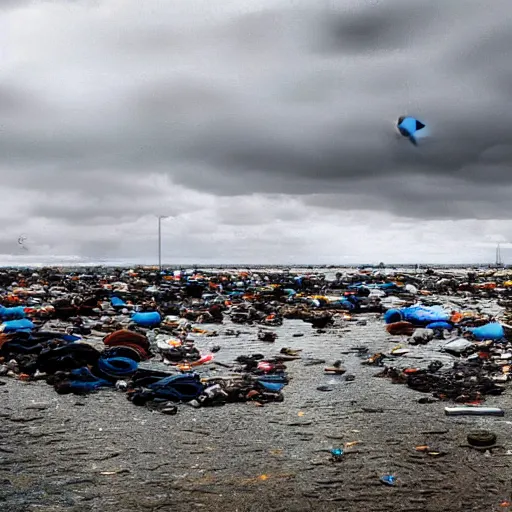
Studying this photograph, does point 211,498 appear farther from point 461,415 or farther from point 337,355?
point 337,355

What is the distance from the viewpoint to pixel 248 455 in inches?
196

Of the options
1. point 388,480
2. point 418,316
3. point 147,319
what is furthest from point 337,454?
point 147,319

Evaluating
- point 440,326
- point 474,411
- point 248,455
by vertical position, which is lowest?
point 248,455

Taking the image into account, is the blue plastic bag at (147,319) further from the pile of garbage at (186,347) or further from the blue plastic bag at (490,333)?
the blue plastic bag at (490,333)

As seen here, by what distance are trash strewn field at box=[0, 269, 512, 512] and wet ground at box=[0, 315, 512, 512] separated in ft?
0.06

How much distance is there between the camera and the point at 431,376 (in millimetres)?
7883

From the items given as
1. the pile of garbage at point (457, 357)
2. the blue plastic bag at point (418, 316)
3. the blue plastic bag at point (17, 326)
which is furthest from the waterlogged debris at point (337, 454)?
the blue plastic bag at point (418, 316)

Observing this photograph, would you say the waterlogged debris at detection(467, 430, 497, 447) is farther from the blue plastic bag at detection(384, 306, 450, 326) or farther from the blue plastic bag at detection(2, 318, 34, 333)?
the blue plastic bag at detection(2, 318, 34, 333)

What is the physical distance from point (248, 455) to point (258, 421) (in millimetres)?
1055

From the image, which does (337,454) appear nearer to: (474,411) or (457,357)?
(474,411)

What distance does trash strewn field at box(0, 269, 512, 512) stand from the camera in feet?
13.7

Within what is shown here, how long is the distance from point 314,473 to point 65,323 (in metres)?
10.4

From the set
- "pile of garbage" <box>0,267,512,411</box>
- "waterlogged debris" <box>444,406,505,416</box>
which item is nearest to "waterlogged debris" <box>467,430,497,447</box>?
"waterlogged debris" <box>444,406,505,416</box>

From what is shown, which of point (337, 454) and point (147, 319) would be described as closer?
point (337, 454)
